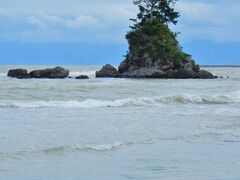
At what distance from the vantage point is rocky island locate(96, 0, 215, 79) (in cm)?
6650

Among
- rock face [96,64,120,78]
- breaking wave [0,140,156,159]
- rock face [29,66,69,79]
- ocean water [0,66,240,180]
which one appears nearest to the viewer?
ocean water [0,66,240,180]

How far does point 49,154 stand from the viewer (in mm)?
11758

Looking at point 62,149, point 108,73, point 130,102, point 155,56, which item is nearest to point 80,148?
point 62,149

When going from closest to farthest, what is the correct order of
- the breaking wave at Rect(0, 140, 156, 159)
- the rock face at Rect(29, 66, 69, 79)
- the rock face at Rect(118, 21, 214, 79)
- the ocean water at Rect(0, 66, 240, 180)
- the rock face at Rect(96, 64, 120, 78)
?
the ocean water at Rect(0, 66, 240, 180) < the breaking wave at Rect(0, 140, 156, 159) < the rock face at Rect(29, 66, 69, 79) < the rock face at Rect(118, 21, 214, 79) < the rock face at Rect(96, 64, 120, 78)

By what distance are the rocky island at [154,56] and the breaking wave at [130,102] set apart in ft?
110

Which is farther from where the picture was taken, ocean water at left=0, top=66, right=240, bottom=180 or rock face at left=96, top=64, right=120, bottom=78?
rock face at left=96, top=64, right=120, bottom=78

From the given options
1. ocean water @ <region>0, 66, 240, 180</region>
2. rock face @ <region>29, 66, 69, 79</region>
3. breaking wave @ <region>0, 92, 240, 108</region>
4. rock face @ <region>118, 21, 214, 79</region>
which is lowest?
ocean water @ <region>0, 66, 240, 180</region>

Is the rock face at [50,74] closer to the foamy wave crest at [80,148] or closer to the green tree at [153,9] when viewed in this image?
the green tree at [153,9]

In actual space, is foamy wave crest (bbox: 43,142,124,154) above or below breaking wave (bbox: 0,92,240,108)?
below

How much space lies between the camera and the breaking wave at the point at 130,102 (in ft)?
82.6

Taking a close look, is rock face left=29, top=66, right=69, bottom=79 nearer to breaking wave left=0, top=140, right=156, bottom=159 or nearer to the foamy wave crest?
breaking wave left=0, top=140, right=156, bottom=159

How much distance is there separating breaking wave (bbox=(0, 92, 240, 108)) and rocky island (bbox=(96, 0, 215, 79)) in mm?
33605

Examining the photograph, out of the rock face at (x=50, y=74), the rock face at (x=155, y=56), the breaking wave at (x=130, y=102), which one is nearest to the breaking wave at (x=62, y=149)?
the breaking wave at (x=130, y=102)

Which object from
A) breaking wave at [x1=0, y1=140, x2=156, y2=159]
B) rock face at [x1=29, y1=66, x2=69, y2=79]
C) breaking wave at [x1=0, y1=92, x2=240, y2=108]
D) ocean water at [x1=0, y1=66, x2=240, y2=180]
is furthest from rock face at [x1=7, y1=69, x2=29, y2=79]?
breaking wave at [x1=0, y1=140, x2=156, y2=159]
